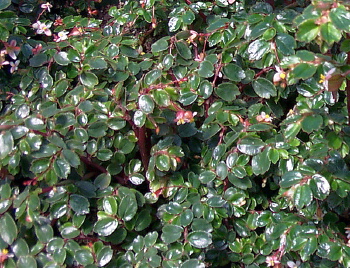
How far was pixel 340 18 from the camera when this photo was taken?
2.64 ft

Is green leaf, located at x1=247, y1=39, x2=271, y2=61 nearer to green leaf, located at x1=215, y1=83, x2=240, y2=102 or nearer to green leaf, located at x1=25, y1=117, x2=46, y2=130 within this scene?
green leaf, located at x1=215, y1=83, x2=240, y2=102

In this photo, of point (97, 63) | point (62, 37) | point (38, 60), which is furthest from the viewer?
point (62, 37)

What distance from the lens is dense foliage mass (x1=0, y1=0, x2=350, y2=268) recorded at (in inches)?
42.9

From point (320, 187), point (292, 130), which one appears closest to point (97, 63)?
point (292, 130)

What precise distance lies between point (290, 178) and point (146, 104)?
0.40 m

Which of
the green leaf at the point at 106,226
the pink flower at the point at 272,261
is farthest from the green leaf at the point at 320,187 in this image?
the green leaf at the point at 106,226

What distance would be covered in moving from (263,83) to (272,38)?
148 mm

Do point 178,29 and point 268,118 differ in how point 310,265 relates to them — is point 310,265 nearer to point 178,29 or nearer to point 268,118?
point 268,118

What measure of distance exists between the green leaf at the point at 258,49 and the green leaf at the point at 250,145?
9.1 inches

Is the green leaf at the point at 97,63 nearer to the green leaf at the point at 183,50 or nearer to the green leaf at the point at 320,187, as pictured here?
the green leaf at the point at 183,50

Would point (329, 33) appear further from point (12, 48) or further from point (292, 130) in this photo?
point (12, 48)

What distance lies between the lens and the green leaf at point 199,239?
1.12 m

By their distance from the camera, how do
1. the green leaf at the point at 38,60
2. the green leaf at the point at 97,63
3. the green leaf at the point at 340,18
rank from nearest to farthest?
1. the green leaf at the point at 340,18
2. the green leaf at the point at 97,63
3. the green leaf at the point at 38,60

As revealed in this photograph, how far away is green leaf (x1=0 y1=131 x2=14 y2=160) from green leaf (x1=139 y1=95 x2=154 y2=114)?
1.06ft
